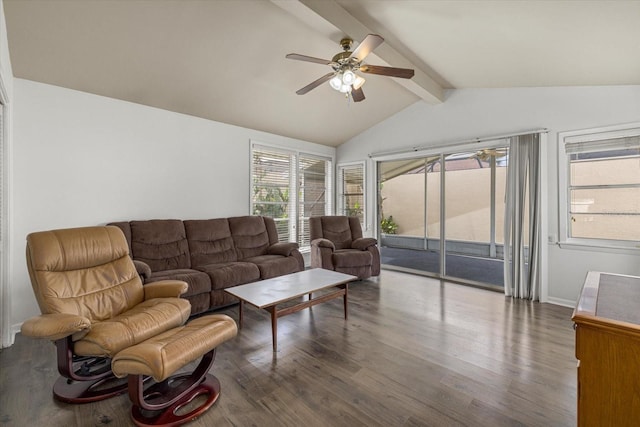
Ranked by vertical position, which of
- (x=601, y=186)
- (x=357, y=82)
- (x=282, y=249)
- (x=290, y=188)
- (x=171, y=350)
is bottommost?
(x=171, y=350)

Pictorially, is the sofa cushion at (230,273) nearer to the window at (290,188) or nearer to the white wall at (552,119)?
the window at (290,188)

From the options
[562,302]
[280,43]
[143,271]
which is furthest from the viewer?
[562,302]

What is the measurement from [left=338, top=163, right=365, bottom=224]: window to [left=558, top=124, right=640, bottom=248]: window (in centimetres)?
308

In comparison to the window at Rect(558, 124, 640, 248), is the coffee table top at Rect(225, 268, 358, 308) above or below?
below

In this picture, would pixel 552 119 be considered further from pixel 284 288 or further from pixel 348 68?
pixel 284 288

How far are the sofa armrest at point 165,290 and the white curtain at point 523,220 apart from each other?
3.84 metres

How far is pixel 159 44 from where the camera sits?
8.87 ft

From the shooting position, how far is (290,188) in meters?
5.39

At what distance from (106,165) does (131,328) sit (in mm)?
2283

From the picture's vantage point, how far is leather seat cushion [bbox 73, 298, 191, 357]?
171 cm

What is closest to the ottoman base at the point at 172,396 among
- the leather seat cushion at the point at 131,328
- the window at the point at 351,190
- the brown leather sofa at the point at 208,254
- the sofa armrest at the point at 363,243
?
the leather seat cushion at the point at 131,328

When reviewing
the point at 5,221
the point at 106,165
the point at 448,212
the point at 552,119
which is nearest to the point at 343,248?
the point at 448,212

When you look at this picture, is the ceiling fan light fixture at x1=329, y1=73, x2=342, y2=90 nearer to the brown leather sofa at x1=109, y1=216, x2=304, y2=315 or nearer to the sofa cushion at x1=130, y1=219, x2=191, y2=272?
the brown leather sofa at x1=109, y1=216, x2=304, y2=315

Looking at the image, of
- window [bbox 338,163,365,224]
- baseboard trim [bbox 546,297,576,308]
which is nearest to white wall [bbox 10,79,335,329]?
window [bbox 338,163,365,224]
